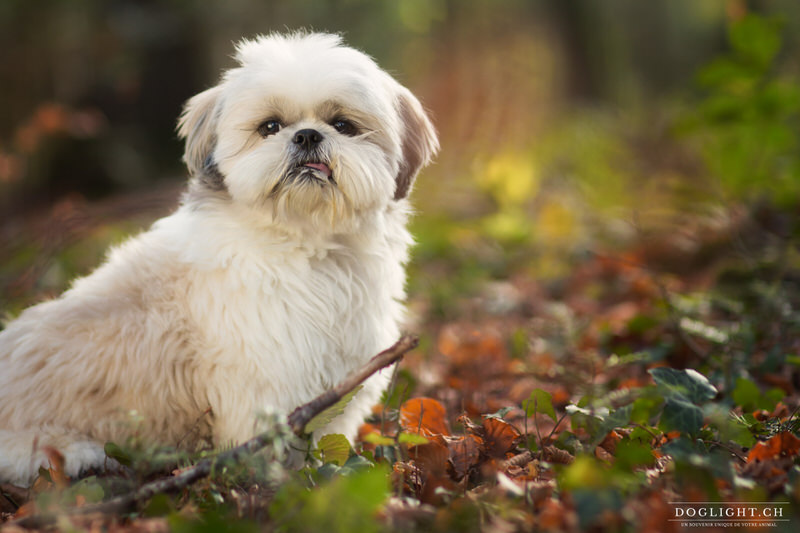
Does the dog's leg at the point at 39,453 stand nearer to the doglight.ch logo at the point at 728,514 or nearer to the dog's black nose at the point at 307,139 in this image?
the dog's black nose at the point at 307,139

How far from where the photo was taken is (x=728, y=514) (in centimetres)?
179

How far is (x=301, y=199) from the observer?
2602mm

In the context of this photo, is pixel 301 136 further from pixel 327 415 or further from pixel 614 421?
pixel 614 421

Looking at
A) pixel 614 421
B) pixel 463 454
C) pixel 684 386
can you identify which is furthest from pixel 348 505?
pixel 684 386

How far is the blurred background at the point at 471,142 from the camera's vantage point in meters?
4.63

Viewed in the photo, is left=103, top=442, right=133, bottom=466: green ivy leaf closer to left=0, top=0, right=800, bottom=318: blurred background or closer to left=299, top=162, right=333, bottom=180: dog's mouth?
left=299, top=162, right=333, bottom=180: dog's mouth

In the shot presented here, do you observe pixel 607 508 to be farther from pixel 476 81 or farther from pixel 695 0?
pixel 695 0

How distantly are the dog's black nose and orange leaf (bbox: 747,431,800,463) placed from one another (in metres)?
1.96

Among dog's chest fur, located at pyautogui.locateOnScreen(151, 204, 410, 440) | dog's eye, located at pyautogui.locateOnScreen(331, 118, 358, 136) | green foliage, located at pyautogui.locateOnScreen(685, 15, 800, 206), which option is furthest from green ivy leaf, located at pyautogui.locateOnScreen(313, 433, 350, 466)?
green foliage, located at pyautogui.locateOnScreen(685, 15, 800, 206)

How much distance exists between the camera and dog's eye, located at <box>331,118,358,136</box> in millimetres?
2744

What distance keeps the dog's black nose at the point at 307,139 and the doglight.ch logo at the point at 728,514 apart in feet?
5.87

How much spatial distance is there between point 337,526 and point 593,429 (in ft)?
4.01

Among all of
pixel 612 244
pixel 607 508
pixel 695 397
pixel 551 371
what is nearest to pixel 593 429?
pixel 695 397

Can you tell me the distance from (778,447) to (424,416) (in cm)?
130
